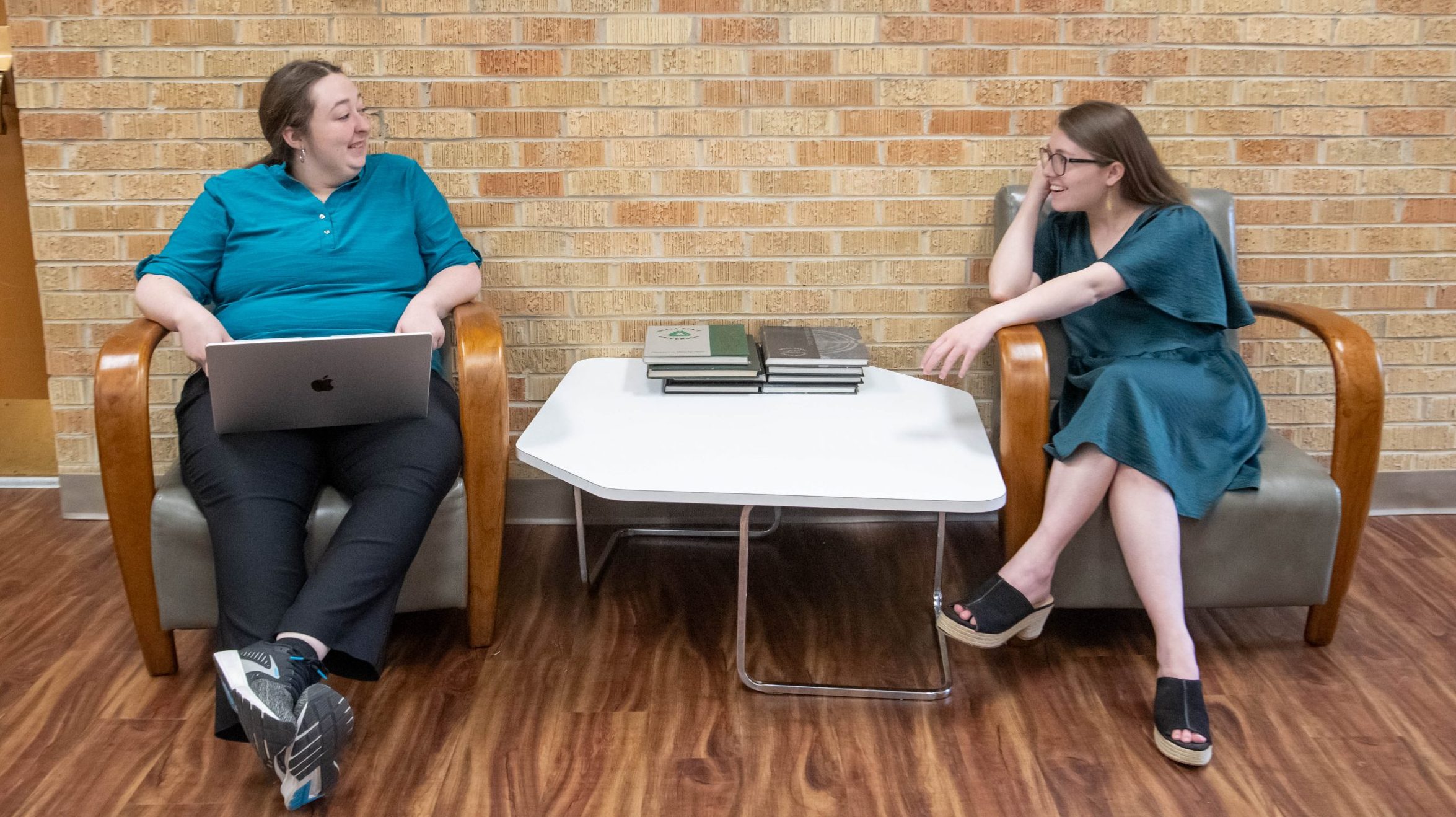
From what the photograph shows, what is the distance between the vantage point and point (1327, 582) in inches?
83.2

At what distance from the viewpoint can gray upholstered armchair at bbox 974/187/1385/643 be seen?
2.05 m

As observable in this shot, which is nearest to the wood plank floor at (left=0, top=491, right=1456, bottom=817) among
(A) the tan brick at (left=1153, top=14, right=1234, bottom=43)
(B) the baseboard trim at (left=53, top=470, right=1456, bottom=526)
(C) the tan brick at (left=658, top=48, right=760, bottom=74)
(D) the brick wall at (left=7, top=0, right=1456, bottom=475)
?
(B) the baseboard trim at (left=53, top=470, right=1456, bottom=526)

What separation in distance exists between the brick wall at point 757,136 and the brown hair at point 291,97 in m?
0.33

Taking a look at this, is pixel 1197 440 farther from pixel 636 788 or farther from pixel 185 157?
pixel 185 157

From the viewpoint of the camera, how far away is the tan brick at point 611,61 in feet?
8.36

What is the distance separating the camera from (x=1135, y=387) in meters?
2.03

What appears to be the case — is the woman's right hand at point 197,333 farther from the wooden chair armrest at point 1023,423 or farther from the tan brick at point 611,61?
the wooden chair armrest at point 1023,423

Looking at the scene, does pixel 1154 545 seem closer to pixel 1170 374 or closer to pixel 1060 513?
pixel 1060 513

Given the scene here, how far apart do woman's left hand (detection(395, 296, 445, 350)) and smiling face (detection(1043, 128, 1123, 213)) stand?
1205 mm

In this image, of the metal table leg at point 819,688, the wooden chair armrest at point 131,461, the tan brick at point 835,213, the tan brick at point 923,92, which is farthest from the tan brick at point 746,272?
the wooden chair armrest at point 131,461

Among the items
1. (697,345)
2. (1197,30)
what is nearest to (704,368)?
(697,345)

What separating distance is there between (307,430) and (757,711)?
95 centimetres

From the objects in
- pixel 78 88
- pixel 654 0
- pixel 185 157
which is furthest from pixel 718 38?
pixel 78 88

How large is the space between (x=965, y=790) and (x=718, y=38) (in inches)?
Result: 64.7
